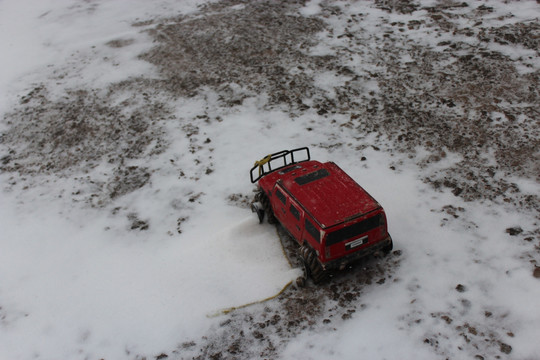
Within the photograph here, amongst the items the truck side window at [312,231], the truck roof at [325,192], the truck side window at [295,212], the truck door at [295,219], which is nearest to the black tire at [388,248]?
the truck roof at [325,192]

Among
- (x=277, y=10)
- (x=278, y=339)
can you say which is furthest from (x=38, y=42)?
(x=278, y=339)

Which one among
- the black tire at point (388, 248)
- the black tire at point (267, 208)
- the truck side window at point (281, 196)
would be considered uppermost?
the truck side window at point (281, 196)

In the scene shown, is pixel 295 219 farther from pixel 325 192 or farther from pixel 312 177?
pixel 312 177

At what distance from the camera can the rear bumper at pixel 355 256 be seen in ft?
22.7

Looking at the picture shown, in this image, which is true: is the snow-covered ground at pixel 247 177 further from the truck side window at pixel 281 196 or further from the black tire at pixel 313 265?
the truck side window at pixel 281 196

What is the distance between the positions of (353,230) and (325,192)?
0.92 meters

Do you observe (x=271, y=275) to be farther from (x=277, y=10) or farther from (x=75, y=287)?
(x=277, y=10)

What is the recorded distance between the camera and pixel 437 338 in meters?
6.33

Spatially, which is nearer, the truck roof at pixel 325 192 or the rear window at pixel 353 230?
the rear window at pixel 353 230

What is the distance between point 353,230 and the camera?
6.86 metres

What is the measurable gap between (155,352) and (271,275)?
7.87 feet

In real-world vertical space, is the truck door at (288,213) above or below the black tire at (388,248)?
above

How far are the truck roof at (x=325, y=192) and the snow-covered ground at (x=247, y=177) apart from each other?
1329 mm

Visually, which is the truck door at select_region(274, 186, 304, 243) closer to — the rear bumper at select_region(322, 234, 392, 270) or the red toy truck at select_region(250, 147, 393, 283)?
the red toy truck at select_region(250, 147, 393, 283)
